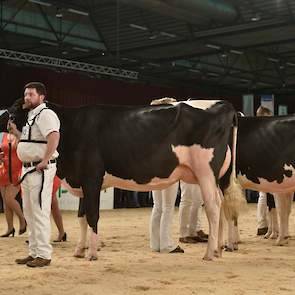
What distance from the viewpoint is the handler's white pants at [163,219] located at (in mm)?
6973

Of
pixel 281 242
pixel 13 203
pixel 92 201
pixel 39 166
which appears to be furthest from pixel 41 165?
pixel 281 242

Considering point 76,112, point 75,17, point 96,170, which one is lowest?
point 96,170

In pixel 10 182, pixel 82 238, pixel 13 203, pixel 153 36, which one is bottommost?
pixel 82 238

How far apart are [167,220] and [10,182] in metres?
2.81

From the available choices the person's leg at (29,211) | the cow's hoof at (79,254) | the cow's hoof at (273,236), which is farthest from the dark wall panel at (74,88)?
the person's leg at (29,211)

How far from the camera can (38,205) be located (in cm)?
583

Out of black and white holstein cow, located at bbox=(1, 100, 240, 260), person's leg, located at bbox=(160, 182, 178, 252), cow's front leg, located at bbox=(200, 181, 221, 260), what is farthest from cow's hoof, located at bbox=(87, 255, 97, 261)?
cow's front leg, located at bbox=(200, 181, 221, 260)

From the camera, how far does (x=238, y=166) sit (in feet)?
25.3

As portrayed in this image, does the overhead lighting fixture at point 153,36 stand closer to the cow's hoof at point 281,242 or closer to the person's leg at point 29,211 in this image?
the cow's hoof at point 281,242

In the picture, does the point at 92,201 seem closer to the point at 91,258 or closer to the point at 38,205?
the point at 91,258

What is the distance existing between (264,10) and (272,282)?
10.4 m

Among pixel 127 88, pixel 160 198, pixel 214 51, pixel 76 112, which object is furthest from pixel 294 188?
pixel 127 88

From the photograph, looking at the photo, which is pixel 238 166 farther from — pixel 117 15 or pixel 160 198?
pixel 117 15

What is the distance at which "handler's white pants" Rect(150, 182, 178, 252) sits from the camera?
6.97 meters
